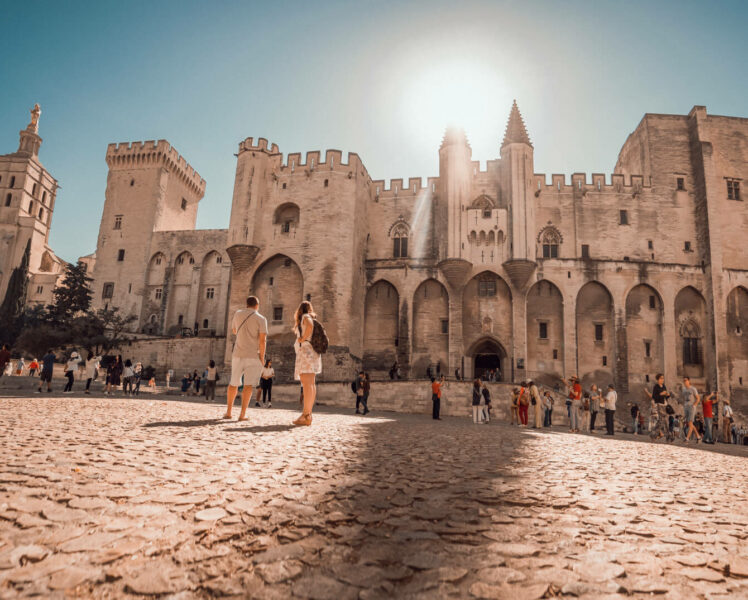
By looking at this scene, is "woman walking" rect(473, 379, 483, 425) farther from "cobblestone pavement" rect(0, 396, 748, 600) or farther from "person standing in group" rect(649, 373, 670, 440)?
"cobblestone pavement" rect(0, 396, 748, 600)

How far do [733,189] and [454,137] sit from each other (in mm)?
18954

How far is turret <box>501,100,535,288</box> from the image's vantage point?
2789 centimetres

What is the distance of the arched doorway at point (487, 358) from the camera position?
28078 mm

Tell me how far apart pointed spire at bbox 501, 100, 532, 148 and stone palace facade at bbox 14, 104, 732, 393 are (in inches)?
5.2

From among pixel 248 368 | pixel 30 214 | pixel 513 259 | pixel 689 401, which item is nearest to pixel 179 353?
pixel 513 259

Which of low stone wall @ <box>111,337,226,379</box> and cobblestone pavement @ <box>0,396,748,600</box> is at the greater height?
low stone wall @ <box>111,337,226,379</box>

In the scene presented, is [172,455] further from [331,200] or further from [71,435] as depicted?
[331,200]

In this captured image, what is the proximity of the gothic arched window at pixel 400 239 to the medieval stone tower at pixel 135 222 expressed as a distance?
1860 centimetres

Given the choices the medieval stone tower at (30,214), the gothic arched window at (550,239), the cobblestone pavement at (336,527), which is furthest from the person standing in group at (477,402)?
the medieval stone tower at (30,214)

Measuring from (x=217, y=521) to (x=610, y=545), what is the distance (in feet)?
6.72

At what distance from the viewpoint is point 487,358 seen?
96.3 ft

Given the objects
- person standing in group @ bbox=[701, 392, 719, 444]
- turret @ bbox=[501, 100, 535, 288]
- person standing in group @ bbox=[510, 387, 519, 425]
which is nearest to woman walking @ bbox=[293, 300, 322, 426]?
person standing in group @ bbox=[510, 387, 519, 425]

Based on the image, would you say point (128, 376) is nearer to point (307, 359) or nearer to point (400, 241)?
point (307, 359)

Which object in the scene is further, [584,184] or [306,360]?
[584,184]
